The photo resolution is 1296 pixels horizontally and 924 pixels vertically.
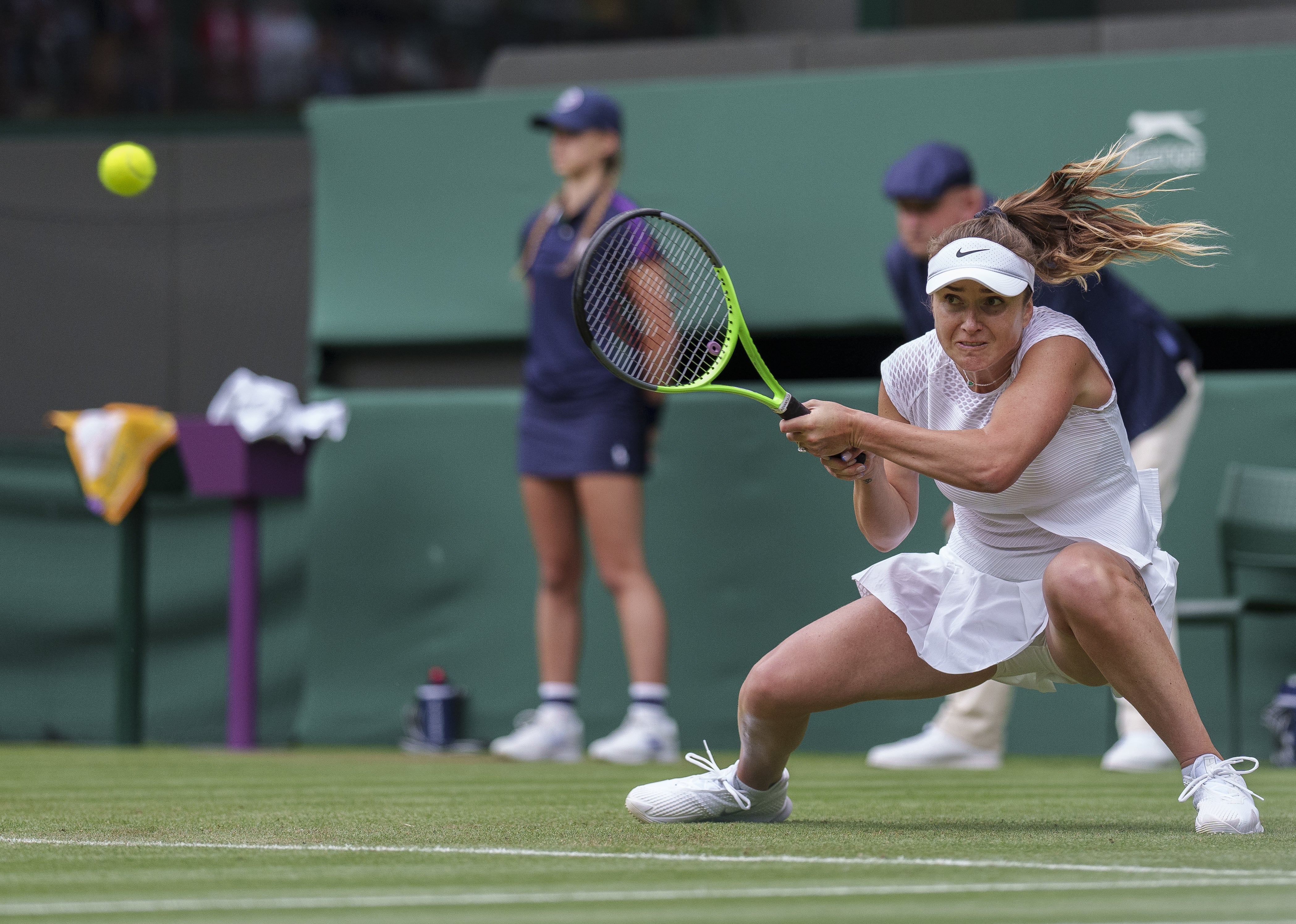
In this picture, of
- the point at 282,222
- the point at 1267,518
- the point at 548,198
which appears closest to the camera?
the point at 1267,518

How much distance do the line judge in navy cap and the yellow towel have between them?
2.76m

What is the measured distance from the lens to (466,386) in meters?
6.91

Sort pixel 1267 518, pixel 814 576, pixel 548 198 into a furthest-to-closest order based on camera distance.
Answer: pixel 548 198
pixel 814 576
pixel 1267 518

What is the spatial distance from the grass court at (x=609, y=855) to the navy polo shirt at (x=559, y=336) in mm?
1501

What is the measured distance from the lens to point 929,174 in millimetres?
5270

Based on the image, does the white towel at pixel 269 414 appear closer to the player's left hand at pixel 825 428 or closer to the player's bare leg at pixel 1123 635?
the player's left hand at pixel 825 428

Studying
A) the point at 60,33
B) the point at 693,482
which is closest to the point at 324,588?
the point at 693,482

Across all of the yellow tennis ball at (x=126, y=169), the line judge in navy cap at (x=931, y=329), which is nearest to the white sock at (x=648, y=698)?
the line judge in navy cap at (x=931, y=329)

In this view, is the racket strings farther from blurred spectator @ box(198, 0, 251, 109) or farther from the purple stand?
blurred spectator @ box(198, 0, 251, 109)

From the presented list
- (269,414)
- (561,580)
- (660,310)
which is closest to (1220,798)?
(660,310)

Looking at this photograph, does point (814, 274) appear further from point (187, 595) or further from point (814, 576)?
point (187, 595)

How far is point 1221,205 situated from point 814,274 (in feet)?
4.57

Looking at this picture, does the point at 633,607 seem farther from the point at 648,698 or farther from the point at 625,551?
the point at 648,698

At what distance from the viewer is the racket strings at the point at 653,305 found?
3.62m
